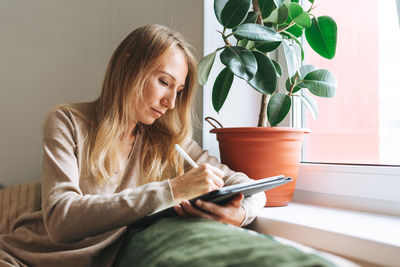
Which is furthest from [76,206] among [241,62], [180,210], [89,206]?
[241,62]

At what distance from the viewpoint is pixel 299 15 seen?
1017 mm

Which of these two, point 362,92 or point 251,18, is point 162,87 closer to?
point 251,18

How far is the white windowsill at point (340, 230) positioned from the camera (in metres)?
0.69

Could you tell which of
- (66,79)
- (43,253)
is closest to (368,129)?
(43,253)

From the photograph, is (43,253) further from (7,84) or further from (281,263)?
(7,84)

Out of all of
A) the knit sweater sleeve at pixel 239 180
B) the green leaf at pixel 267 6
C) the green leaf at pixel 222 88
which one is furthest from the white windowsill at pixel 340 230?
the green leaf at pixel 267 6

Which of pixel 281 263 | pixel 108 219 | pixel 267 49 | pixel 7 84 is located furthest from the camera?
pixel 7 84

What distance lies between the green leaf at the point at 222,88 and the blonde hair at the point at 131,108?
0.14 metres

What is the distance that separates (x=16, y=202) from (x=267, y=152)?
0.91m

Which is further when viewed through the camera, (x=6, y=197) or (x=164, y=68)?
(x=6, y=197)

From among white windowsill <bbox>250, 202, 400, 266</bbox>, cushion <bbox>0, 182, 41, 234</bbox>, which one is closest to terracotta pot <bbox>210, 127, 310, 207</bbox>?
white windowsill <bbox>250, 202, 400, 266</bbox>

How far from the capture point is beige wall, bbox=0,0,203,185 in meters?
1.71

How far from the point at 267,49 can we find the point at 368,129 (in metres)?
0.44

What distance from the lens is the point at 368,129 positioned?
1.15 metres
